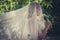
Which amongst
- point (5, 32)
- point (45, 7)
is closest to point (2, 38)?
point (5, 32)

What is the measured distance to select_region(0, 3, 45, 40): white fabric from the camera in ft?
17.0

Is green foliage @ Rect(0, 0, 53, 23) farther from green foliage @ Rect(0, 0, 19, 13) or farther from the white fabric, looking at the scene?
the white fabric

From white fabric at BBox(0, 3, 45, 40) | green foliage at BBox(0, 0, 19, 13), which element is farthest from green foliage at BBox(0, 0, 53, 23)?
white fabric at BBox(0, 3, 45, 40)

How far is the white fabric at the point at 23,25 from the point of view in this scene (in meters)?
5.17

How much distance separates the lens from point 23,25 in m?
5.23

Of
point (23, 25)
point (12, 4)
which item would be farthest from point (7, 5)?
point (23, 25)

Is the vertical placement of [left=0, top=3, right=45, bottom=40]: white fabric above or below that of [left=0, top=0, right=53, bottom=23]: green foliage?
below

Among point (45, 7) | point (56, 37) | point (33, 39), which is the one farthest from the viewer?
point (56, 37)

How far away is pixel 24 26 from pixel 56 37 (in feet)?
8.22

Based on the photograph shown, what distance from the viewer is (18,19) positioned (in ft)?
17.3

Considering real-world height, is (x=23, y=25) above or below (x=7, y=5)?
below

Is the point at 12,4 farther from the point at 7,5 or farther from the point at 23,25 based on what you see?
the point at 23,25

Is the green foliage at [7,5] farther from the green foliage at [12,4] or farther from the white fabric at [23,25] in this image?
the white fabric at [23,25]

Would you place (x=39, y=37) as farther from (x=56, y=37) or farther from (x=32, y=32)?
(x=56, y=37)
